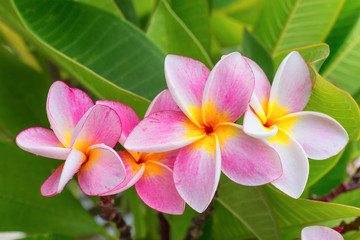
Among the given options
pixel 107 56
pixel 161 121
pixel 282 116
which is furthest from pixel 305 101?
pixel 107 56

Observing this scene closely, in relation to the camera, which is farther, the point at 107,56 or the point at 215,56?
the point at 215,56

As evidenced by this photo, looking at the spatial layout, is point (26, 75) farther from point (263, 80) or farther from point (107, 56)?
point (263, 80)

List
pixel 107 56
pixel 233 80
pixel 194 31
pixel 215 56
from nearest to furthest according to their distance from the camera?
pixel 233 80 → pixel 107 56 → pixel 194 31 → pixel 215 56

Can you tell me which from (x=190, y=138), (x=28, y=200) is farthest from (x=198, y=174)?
(x=28, y=200)

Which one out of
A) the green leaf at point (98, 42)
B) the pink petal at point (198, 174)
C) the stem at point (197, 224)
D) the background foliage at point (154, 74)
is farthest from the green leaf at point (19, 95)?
the pink petal at point (198, 174)

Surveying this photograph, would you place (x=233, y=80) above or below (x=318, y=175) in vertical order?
above

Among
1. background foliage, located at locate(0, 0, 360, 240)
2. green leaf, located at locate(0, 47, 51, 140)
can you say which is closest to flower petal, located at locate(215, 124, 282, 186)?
background foliage, located at locate(0, 0, 360, 240)

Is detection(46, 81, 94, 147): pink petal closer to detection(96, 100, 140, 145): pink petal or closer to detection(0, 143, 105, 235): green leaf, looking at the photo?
detection(96, 100, 140, 145): pink petal
